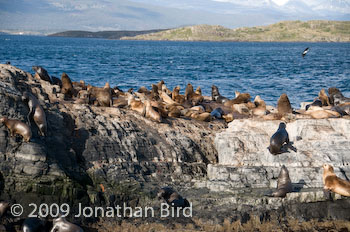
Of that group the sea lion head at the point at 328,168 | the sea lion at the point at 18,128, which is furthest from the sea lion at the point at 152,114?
the sea lion head at the point at 328,168

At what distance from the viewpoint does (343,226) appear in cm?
786

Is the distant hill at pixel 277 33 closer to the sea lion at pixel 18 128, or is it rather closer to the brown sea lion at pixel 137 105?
the brown sea lion at pixel 137 105

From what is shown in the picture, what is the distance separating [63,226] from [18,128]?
8.02 ft

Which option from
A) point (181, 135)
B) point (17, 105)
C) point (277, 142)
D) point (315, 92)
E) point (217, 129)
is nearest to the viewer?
point (17, 105)

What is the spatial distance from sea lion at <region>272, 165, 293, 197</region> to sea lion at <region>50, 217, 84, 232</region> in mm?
3723

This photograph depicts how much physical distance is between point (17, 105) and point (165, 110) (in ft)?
14.0

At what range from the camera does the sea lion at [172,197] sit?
810cm

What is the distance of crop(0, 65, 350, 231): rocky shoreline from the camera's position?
26.4 feet

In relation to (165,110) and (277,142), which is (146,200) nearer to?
(277,142)

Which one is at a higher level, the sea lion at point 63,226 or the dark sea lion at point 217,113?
the dark sea lion at point 217,113

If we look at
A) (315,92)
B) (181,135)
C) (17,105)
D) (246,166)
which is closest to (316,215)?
(246,166)

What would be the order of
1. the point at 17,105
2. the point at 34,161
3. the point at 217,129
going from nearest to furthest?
the point at 34,161, the point at 17,105, the point at 217,129

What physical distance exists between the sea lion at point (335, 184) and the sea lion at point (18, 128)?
5.85 m

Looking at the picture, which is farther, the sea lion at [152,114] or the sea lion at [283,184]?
the sea lion at [152,114]
